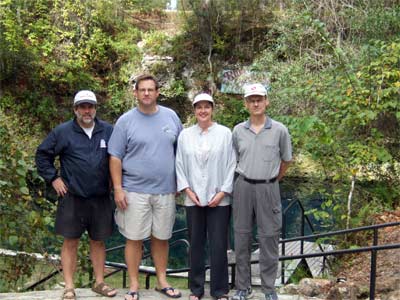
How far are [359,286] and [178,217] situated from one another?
870 cm

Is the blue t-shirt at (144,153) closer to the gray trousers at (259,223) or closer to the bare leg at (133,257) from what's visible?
the bare leg at (133,257)

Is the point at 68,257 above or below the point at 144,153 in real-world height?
below

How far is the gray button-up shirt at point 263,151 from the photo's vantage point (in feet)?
11.5

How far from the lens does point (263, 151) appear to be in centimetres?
353

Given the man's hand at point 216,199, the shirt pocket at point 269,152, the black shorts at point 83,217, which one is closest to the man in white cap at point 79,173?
the black shorts at point 83,217

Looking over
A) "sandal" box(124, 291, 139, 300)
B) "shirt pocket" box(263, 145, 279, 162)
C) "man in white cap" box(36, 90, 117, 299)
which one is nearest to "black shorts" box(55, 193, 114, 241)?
"man in white cap" box(36, 90, 117, 299)

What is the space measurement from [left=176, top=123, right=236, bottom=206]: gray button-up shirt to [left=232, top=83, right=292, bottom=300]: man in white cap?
0.08 metres

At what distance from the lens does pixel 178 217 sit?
13.2 m

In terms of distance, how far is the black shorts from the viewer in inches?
143

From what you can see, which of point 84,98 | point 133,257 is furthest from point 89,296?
point 84,98

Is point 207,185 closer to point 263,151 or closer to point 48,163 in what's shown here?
point 263,151

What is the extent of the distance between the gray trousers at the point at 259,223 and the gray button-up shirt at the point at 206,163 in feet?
0.40

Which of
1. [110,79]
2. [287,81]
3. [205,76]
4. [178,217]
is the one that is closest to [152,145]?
[287,81]

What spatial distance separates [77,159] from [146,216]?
25.2 inches
